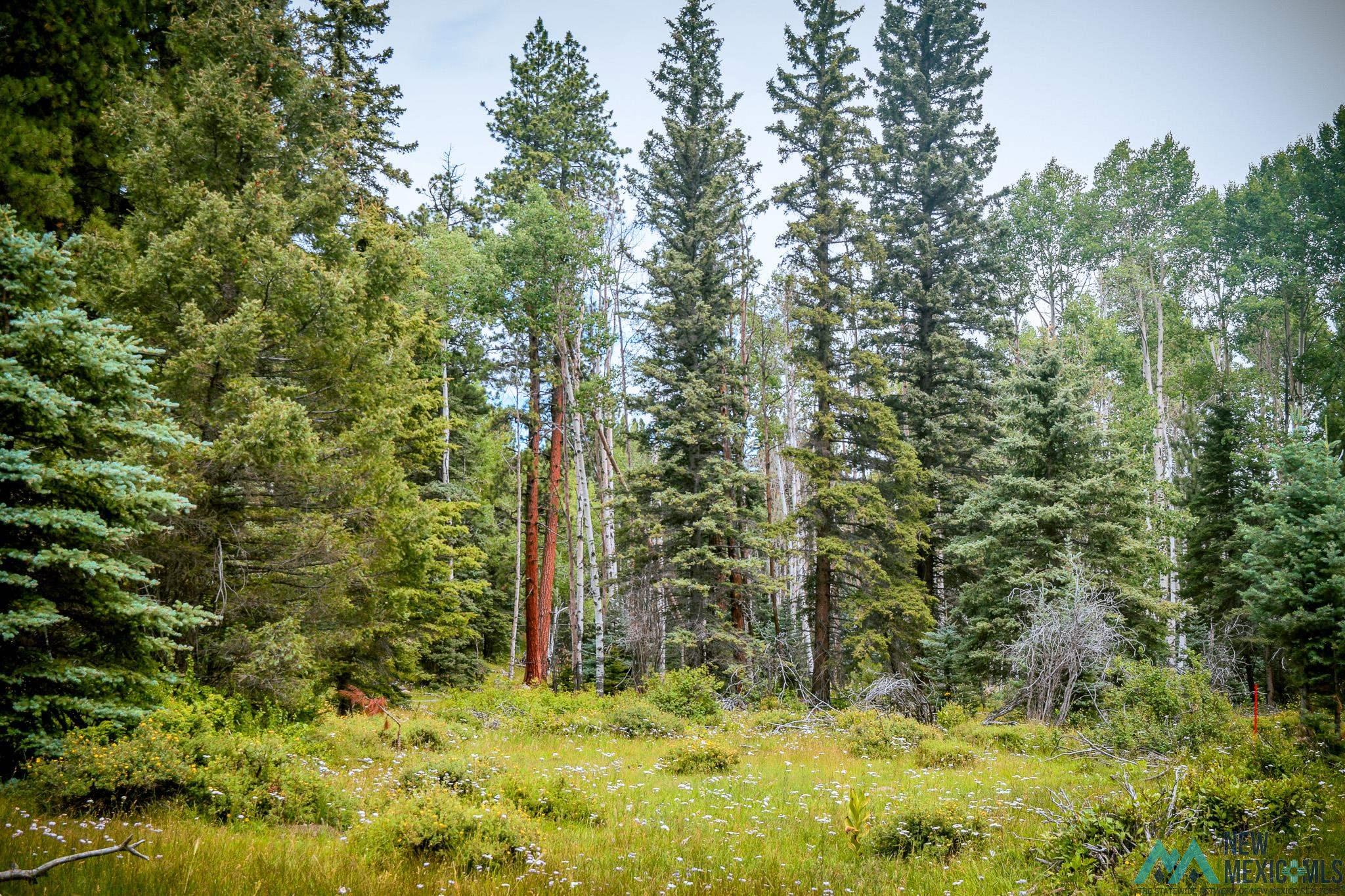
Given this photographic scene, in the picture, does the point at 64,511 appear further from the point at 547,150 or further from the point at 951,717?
the point at 547,150

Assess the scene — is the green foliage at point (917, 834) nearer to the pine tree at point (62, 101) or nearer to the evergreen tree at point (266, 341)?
the evergreen tree at point (266, 341)

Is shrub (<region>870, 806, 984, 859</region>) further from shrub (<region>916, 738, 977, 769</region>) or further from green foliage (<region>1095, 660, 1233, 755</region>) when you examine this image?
green foliage (<region>1095, 660, 1233, 755</region>)

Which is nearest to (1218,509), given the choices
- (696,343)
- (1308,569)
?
(1308,569)

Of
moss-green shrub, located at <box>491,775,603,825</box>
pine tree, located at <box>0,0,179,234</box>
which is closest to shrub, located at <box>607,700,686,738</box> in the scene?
moss-green shrub, located at <box>491,775,603,825</box>

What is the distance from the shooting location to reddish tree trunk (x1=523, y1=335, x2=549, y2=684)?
2097cm

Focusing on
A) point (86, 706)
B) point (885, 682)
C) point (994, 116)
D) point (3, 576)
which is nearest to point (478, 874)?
point (86, 706)

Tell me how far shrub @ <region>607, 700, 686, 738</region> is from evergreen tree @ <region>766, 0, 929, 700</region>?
5.83 m

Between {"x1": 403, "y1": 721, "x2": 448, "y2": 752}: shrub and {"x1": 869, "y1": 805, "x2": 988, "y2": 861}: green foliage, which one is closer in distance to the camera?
{"x1": 869, "y1": 805, "x2": 988, "y2": 861}: green foliage

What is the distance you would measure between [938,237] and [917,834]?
21297 mm

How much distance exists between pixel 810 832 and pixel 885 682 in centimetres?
1105

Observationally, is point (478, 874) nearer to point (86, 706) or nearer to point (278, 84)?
point (86, 706)

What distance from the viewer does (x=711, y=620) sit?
20.2m

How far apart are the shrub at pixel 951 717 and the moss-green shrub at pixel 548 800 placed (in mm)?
11135

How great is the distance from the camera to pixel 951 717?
1612 cm
